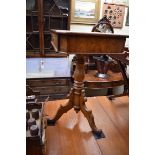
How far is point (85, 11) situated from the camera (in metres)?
2.69

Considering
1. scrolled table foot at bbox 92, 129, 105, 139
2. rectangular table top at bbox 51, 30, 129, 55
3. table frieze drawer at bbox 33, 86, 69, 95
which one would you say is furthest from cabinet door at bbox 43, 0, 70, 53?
scrolled table foot at bbox 92, 129, 105, 139

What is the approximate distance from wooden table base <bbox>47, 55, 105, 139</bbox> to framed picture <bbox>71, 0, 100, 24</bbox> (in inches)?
57.8

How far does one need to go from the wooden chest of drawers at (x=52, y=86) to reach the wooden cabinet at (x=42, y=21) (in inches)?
14.6

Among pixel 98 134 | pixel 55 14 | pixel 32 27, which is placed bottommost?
pixel 98 134

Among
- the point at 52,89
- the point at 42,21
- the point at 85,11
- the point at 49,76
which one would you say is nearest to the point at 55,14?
the point at 42,21

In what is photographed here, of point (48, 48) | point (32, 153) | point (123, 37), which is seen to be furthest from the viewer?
point (48, 48)

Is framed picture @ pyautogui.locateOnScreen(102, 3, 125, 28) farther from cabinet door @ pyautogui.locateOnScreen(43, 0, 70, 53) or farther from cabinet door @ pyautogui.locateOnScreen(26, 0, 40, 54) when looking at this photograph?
cabinet door @ pyautogui.locateOnScreen(26, 0, 40, 54)

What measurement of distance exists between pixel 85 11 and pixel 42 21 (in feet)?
2.29

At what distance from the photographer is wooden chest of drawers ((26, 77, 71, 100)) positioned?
259 cm

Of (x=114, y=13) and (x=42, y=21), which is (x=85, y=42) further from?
(x=114, y=13)
